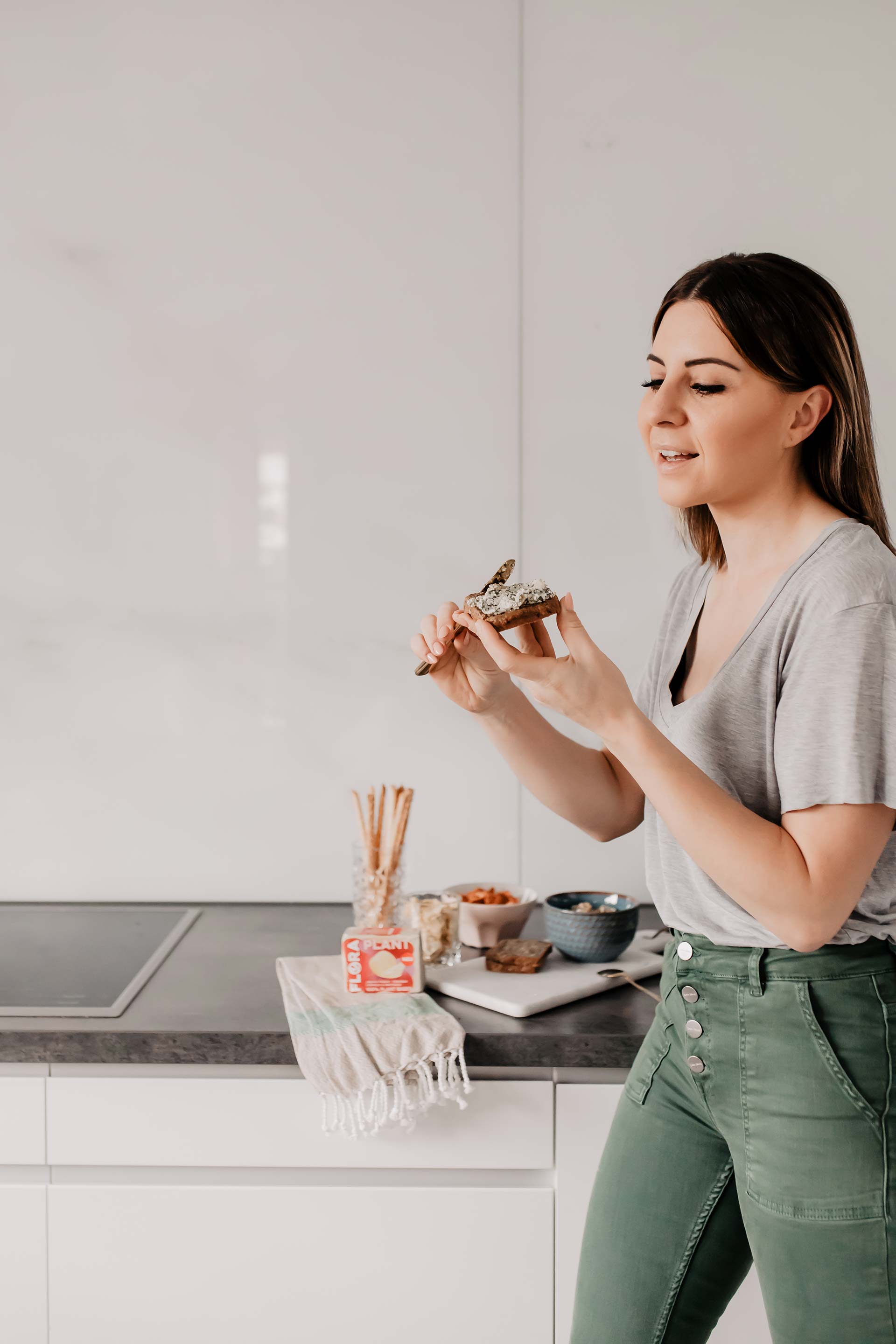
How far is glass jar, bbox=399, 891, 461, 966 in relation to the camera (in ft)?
4.90

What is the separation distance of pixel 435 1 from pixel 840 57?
0.67 metres

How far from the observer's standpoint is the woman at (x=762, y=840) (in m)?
0.90

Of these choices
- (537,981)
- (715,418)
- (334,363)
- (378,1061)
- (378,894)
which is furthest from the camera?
(334,363)

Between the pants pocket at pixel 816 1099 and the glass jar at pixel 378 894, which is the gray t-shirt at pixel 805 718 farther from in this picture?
the glass jar at pixel 378 894

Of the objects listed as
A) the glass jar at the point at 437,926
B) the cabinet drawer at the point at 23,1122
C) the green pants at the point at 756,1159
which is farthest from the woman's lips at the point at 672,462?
the cabinet drawer at the point at 23,1122

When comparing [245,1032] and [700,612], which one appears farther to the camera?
[245,1032]

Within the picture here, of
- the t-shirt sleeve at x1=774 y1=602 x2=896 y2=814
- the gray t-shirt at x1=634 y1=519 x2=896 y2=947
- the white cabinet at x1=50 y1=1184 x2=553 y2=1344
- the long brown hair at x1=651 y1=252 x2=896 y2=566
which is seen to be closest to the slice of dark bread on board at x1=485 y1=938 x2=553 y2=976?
the white cabinet at x1=50 y1=1184 x2=553 y2=1344

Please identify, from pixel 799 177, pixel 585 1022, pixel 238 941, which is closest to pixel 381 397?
pixel 799 177

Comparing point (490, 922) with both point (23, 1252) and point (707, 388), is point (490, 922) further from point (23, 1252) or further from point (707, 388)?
point (707, 388)

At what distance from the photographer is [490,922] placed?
5.17 feet

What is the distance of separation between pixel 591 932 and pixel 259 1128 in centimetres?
49

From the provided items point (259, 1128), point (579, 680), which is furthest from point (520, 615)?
point (259, 1128)

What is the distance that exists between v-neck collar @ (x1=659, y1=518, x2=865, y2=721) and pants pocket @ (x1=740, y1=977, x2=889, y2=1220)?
28 cm

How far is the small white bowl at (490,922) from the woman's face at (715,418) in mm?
732
